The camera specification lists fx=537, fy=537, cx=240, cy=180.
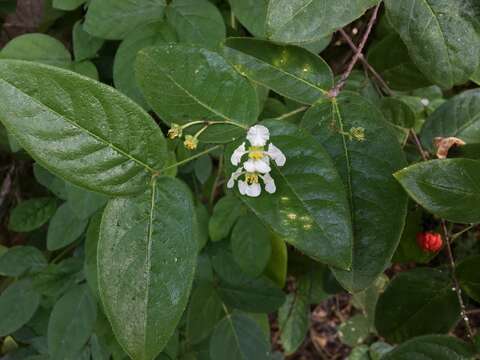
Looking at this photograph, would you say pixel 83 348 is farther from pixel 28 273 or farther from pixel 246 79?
pixel 246 79

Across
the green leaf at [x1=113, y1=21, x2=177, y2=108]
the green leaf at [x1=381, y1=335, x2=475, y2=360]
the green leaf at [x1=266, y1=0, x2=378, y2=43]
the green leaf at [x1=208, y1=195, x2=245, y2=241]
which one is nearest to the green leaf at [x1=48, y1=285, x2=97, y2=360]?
the green leaf at [x1=208, y1=195, x2=245, y2=241]

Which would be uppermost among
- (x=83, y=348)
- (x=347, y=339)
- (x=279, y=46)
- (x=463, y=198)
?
(x=279, y=46)

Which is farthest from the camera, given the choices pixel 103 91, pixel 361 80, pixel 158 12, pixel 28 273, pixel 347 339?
pixel 347 339

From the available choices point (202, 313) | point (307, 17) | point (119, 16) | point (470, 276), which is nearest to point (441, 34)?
point (307, 17)

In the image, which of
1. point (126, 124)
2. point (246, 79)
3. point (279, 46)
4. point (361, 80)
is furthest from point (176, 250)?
point (361, 80)

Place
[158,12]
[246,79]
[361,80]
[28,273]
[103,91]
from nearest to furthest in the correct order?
[103,91], [246,79], [158,12], [361,80], [28,273]

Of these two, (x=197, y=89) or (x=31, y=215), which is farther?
(x=31, y=215)

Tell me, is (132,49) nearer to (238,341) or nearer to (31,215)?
(31,215)

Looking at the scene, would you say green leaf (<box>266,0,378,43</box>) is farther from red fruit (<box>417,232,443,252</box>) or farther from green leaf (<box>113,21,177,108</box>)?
red fruit (<box>417,232,443,252</box>)
